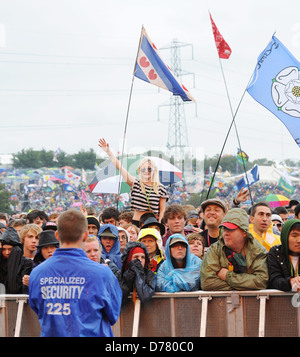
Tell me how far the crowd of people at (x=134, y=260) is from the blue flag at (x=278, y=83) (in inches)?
62.8

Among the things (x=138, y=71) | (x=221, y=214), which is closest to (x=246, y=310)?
(x=221, y=214)

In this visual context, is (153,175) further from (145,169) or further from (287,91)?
(287,91)

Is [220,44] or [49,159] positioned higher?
[49,159]

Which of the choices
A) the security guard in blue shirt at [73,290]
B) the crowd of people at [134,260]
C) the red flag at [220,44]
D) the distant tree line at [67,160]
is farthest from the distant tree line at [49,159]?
the security guard in blue shirt at [73,290]

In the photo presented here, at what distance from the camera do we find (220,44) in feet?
39.9

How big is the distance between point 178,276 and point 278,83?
442 centimetres

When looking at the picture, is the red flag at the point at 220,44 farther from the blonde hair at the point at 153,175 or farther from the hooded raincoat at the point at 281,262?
the hooded raincoat at the point at 281,262

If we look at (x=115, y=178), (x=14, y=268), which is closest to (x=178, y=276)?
(x=14, y=268)

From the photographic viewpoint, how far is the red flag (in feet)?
39.7

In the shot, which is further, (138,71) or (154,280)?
(138,71)
